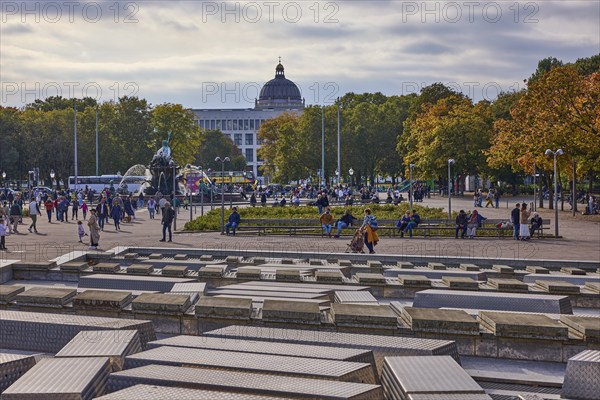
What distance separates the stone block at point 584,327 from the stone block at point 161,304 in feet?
16.1

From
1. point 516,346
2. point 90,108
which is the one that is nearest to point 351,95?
point 90,108

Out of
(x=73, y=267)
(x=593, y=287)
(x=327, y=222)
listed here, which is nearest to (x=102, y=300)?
(x=73, y=267)

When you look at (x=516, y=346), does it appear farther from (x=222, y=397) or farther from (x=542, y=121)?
(x=542, y=121)

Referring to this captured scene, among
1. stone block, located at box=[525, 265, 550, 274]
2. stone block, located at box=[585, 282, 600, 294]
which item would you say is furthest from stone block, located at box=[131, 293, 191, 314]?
stone block, located at box=[525, 265, 550, 274]

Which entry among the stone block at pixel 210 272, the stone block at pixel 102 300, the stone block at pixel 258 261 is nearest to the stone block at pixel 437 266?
the stone block at pixel 258 261

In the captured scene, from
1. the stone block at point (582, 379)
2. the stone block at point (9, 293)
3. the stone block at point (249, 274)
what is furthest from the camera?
the stone block at point (249, 274)

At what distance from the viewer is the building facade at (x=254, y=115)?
561 feet

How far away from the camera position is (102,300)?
11.7m

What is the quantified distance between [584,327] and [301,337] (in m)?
3.29

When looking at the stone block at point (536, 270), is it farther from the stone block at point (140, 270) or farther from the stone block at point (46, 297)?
the stone block at point (46, 297)

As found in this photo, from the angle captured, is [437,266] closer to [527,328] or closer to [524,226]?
[527,328]

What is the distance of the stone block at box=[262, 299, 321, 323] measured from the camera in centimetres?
1024

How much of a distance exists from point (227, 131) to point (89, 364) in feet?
552

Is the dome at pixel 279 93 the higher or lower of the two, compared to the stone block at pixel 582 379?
higher
